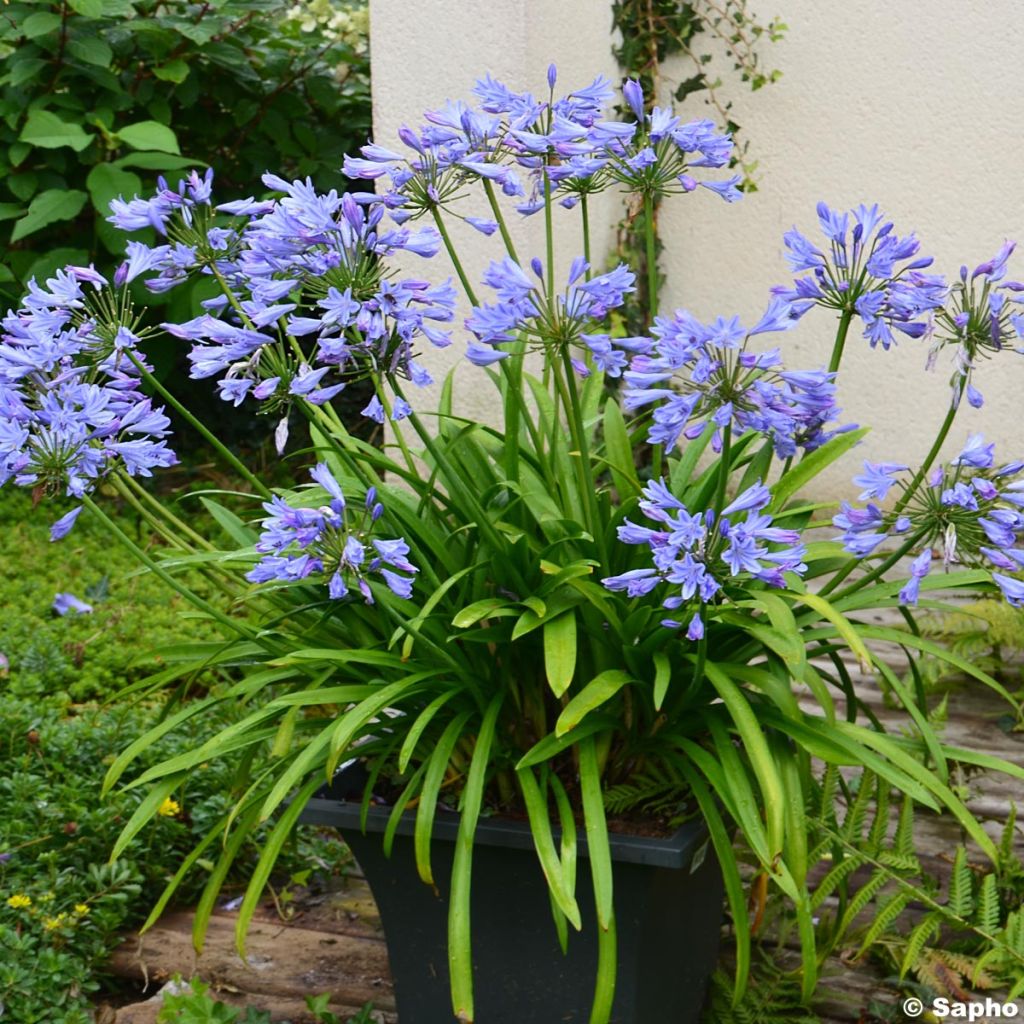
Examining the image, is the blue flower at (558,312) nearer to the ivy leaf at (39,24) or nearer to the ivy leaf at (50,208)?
the ivy leaf at (50,208)

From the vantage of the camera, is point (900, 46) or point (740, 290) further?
point (740, 290)

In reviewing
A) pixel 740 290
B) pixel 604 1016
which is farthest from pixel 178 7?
pixel 604 1016

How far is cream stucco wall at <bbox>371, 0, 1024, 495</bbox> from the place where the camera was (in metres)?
4.40

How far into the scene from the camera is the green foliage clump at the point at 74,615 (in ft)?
12.0

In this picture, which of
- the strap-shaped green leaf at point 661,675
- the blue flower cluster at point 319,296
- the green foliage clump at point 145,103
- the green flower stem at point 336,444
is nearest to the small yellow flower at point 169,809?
the green flower stem at point 336,444

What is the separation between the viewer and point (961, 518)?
172cm

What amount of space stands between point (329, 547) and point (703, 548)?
19.3 inches

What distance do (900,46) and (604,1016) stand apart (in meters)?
3.87

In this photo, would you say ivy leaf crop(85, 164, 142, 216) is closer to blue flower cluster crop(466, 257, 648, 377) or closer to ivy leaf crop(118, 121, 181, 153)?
ivy leaf crop(118, 121, 181, 153)

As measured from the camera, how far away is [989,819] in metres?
3.09

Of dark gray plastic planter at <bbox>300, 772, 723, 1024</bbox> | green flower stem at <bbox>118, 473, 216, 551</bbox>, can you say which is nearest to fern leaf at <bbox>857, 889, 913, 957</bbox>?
dark gray plastic planter at <bbox>300, 772, 723, 1024</bbox>

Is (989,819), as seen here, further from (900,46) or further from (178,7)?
(178,7)

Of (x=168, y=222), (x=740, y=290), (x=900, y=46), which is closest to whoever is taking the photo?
(x=168, y=222)

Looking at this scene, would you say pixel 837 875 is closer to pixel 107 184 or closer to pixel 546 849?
pixel 546 849
